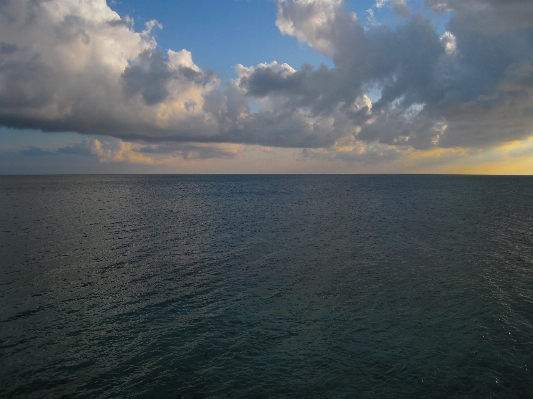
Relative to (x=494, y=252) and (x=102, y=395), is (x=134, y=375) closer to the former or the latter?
(x=102, y=395)

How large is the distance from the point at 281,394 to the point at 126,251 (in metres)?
34.4

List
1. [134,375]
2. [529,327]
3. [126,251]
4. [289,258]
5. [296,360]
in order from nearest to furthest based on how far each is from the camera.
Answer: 1. [134,375]
2. [296,360]
3. [529,327]
4. [289,258]
5. [126,251]

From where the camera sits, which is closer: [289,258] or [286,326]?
[286,326]

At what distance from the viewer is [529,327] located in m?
23.9

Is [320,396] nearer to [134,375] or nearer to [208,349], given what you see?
[208,349]

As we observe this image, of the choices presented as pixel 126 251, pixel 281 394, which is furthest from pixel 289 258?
pixel 281 394

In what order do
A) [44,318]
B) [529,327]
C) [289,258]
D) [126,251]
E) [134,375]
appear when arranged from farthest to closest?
[126,251] < [289,258] < [44,318] < [529,327] < [134,375]

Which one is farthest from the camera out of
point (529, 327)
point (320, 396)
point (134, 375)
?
point (529, 327)

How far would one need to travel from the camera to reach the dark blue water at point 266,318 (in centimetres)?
1839

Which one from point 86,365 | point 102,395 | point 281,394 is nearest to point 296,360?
point 281,394

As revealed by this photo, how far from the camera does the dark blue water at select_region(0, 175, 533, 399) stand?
18.4 m

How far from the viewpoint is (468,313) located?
26.3 meters

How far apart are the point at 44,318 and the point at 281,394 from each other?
741 inches

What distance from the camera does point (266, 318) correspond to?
83.8 ft
